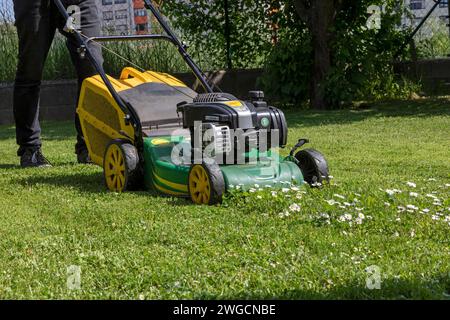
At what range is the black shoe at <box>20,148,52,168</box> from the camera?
5289 mm

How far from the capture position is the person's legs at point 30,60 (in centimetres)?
506

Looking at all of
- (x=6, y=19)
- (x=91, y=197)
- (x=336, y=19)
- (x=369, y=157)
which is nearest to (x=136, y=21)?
(x=6, y=19)

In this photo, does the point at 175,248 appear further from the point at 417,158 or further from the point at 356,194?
the point at 417,158

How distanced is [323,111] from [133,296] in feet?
21.3

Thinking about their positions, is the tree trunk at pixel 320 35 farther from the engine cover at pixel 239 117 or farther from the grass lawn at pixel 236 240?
the engine cover at pixel 239 117

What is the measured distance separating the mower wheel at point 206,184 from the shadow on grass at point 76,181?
202 millimetres

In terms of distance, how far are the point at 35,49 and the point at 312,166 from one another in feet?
6.50

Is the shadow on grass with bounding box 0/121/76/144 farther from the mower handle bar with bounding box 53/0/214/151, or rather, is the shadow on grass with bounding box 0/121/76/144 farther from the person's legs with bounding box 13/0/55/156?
the mower handle bar with bounding box 53/0/214/151

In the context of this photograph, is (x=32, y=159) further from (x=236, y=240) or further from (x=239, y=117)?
(x=236, y=240)

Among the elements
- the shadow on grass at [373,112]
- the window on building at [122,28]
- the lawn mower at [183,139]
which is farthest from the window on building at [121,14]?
the lawn mower at [183,139]

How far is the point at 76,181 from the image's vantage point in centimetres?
465

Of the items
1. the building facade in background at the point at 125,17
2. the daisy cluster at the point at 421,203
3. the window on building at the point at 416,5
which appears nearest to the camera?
the daisy cluster at the point at 421,203

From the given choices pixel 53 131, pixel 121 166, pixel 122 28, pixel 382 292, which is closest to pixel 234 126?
pixel 121 166

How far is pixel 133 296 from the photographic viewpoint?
2.46 meters
